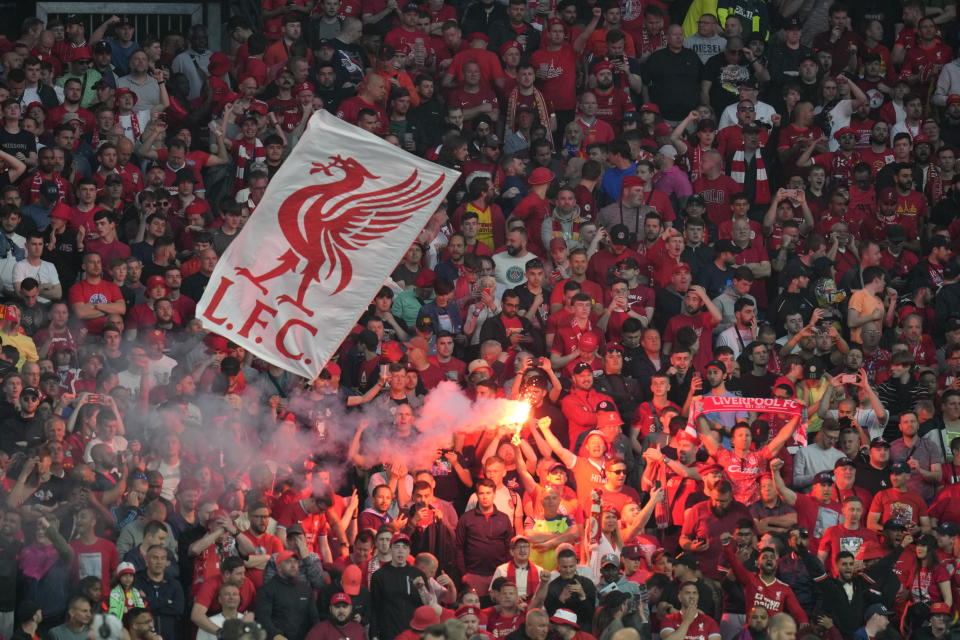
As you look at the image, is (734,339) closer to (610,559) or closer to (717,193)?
(717,193)

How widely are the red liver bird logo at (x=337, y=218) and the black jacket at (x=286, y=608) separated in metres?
2.49

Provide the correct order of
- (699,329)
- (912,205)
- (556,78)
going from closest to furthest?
(699,329) < (912,205) < (556,78)

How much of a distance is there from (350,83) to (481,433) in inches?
229

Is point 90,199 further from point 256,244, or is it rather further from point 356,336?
point 256,244

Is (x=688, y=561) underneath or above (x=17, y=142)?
underneath

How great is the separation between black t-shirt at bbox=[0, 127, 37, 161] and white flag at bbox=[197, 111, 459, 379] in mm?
5741

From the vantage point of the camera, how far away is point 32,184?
19109mm

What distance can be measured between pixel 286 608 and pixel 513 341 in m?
3.92

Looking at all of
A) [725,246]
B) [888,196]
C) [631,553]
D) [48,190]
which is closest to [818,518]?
[631,553]

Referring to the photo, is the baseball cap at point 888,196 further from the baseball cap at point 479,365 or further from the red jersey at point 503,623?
the red jersey at point 503,623

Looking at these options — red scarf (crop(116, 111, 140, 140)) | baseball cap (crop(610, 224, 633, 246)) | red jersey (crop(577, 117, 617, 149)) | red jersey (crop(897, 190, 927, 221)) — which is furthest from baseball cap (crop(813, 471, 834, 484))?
red scarf (crop(116, 111, 140, 140))

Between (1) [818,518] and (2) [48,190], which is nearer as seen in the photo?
(1) [818,518]

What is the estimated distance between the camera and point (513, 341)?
18.3 meters

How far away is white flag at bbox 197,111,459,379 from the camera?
46.3 ft
